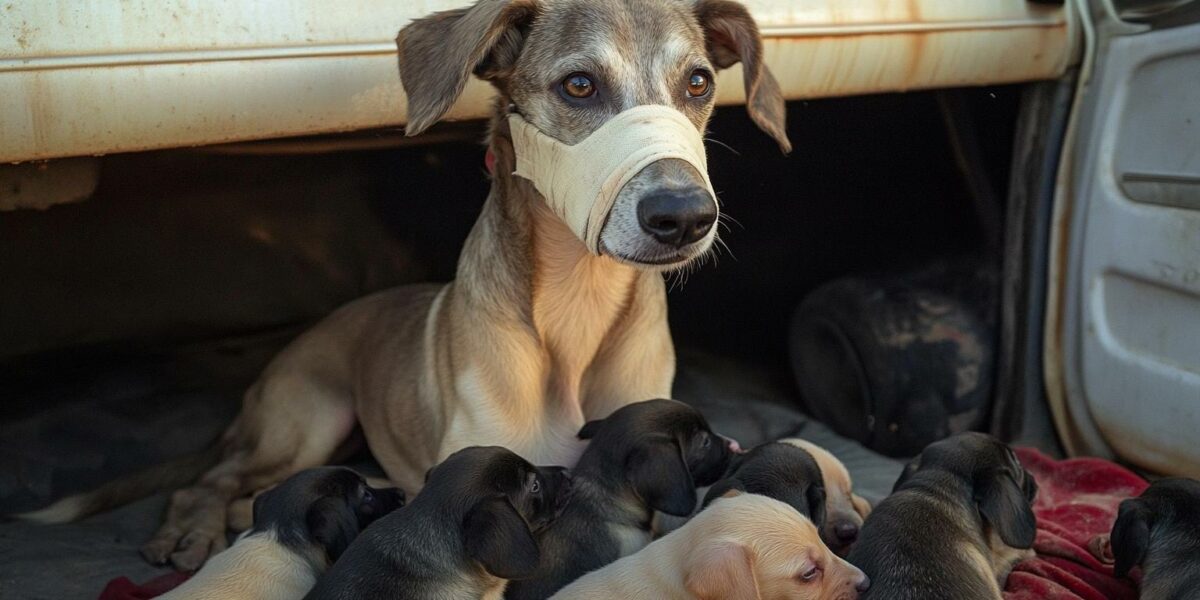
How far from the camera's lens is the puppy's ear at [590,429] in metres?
3.29

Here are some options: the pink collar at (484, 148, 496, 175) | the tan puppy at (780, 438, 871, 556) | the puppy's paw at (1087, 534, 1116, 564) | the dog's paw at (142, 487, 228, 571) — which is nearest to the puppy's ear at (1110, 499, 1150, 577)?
the puppy's paw at (1087, 534, 1116, 564)

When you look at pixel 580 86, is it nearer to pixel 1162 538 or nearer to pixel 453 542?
pixel 453 542

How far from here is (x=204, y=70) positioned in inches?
122

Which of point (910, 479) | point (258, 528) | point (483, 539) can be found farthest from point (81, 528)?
point (910, 479)

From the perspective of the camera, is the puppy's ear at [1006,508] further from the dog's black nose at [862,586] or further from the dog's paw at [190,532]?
the dog's paw at [190,532]

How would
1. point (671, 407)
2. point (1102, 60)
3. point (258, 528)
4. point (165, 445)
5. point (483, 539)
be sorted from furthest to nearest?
point (165, 445), point (1102, 60), point (671, 407), point (258, 528), point (483, 539)

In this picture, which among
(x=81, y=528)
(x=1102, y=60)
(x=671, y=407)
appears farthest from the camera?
(x=1102, y=60)

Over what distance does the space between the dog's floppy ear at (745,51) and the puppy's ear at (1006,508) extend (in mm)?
1118

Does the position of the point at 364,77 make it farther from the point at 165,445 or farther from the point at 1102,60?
the point at 1102,60

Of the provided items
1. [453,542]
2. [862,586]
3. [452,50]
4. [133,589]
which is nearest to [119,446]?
[133,589]

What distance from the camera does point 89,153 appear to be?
3.05m

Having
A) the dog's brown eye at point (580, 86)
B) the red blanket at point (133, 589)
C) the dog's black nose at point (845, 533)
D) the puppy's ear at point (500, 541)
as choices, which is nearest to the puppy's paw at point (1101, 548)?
the dog's black nose at point (845, 533)

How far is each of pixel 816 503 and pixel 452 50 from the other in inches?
59.2

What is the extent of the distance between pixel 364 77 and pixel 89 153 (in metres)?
0.77
